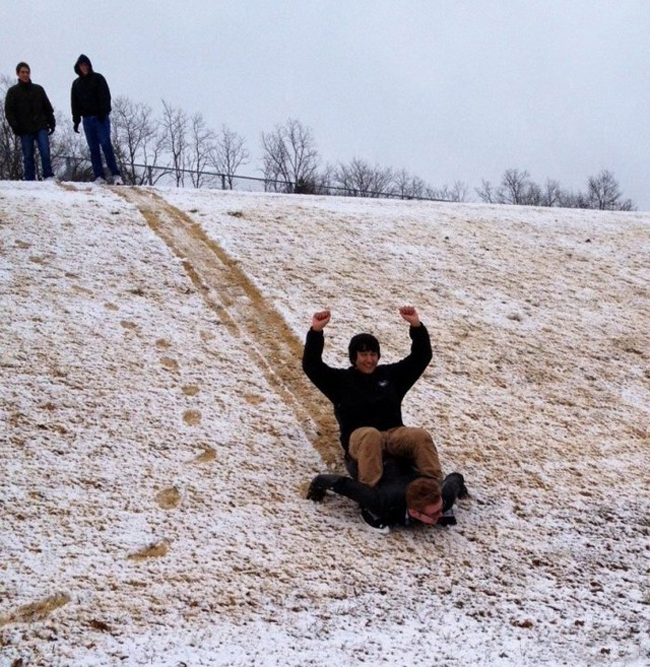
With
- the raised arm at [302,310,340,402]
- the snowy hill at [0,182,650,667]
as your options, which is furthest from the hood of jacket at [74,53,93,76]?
the raised arm at [302,310,340,402]

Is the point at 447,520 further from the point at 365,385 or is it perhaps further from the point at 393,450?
the point at 365,385

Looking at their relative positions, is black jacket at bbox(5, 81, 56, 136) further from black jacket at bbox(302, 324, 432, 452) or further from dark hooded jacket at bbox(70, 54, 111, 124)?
black jacket at bbox(302, 324, 432, 452)

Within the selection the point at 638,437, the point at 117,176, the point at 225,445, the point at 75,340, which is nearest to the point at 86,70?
the point at 117,176

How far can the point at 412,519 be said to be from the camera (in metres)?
4.42

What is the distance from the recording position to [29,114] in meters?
11.3

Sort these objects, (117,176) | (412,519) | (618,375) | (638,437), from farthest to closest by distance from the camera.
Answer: (117,176) < (618,375) < (638,437) < (412,519)

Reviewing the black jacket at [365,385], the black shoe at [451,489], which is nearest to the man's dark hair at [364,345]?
the black jacket at [365,385]

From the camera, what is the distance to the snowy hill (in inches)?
133

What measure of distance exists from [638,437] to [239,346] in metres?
3.94

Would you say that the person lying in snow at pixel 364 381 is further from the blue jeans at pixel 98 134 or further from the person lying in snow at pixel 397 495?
the blue jeans at pixel 98 134

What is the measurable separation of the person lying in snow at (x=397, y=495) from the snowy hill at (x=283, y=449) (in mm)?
99

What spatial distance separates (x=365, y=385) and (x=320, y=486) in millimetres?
872

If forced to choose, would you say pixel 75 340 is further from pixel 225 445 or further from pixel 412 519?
pixel 412 519

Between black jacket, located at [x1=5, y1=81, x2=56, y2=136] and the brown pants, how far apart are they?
9620 mm
